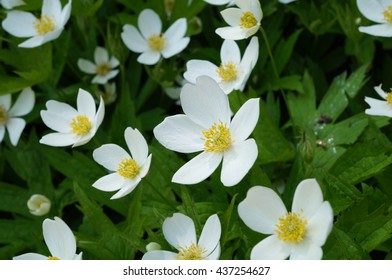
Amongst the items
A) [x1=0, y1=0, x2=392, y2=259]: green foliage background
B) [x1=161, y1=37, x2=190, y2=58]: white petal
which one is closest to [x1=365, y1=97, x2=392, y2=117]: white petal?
[x1=0, y1=0, x2=392, y2=259]: green foliage background

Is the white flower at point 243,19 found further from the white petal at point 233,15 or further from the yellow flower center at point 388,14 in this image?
the yellow flower center at point 388,14

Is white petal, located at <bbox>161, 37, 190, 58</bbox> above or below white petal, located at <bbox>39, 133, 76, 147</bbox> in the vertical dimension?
above

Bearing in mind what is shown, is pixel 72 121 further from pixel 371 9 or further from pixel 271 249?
pixel 371 9

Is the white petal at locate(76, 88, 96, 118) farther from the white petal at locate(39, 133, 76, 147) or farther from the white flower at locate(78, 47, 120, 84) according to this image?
the white flower at locate(78, 47, 120, 84)

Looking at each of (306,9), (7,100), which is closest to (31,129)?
(7,100)

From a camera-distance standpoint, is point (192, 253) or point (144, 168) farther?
point (144, 168)

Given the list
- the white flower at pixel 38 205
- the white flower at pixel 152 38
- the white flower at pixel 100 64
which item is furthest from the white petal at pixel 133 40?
the white flower at pixel 38 205

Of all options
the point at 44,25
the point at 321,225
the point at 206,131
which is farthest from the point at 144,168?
the point at 44,25
